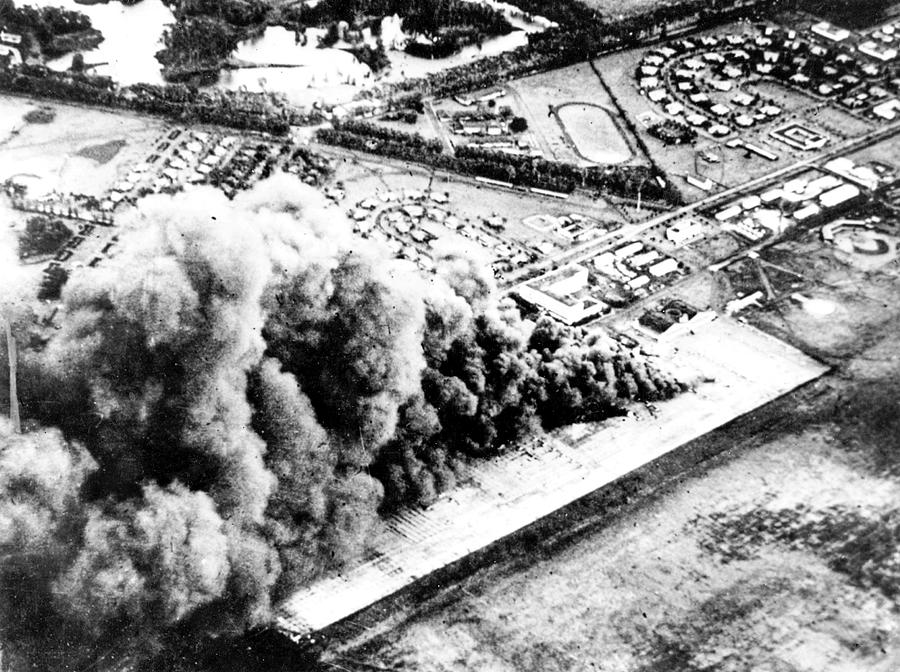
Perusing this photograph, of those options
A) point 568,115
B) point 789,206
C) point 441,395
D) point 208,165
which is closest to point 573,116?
point 568,115

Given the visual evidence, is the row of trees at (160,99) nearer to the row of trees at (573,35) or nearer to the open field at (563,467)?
the row of trees at (573,35)

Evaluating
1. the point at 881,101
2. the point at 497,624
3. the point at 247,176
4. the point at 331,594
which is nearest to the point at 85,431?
the point at 331,594

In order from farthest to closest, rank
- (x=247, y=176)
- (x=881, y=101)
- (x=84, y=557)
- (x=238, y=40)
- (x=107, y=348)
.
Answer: (x=238, y=40), (x=881, y=101), (x=247, y=176), (x=107, y=348), (x=84, y=557)

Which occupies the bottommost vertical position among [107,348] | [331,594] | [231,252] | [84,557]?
[331,594]

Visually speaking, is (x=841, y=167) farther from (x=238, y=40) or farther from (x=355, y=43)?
(x=238, y=40)

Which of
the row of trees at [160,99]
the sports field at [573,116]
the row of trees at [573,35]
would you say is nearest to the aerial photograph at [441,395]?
the row of trees at [160,99]

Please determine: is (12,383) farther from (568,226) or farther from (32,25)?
(32,25)
